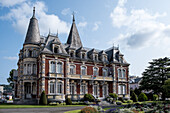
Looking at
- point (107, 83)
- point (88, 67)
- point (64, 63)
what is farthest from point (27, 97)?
point (107, 83)

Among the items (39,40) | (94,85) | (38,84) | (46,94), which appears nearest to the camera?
(46,94)

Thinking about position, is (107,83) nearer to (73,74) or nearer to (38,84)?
(73,74)

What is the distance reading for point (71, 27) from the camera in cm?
5288

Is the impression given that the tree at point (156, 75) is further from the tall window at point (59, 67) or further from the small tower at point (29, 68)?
the small tower at point (29, 68)

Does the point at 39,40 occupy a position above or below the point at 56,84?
above

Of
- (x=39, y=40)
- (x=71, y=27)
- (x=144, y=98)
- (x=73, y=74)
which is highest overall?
(x=71, y=27)

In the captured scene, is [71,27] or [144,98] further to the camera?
[71,27]

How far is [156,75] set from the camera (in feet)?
161

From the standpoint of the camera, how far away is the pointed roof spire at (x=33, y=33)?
37.2 meters

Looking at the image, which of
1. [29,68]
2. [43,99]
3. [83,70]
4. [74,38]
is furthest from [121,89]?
[29,68]

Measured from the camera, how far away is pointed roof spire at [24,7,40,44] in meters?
37.2

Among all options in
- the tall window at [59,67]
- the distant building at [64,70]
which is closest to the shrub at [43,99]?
the distant building at [64,70]

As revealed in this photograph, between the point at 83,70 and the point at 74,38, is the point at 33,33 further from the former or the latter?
the point at 74,38

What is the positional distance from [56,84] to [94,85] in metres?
10.0
